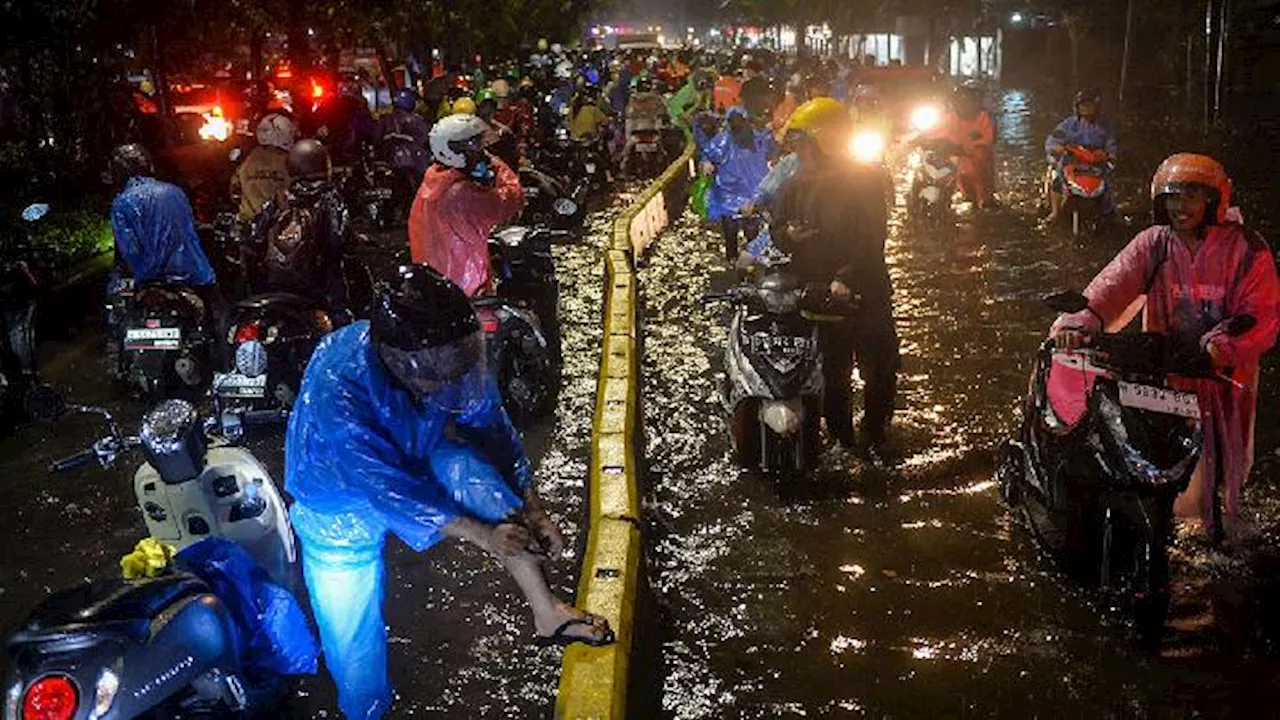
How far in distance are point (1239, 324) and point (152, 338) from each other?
6.56 metres

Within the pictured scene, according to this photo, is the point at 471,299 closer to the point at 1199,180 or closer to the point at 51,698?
the point at 1199,180

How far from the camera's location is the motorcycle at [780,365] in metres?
6.48

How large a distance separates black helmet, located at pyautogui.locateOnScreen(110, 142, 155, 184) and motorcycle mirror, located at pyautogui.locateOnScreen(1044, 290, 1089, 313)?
20.0ft

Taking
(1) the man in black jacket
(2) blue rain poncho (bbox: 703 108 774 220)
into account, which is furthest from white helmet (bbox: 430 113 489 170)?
(2) blue rain poncho (bbox: 703 108 774 220)

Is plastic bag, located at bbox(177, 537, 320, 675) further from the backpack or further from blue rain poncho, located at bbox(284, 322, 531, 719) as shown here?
the backpack

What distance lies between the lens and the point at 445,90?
66.5 feet

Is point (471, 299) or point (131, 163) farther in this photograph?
point (131, 163)

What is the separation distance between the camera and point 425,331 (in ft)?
11.3

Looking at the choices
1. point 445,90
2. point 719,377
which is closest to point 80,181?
point 445,90

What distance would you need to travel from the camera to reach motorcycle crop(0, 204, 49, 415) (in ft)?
26.1

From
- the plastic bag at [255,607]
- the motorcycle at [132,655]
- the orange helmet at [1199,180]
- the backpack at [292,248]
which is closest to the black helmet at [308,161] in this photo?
the backpack at [292,248]

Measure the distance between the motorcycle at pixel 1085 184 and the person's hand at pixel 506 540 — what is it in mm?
11355

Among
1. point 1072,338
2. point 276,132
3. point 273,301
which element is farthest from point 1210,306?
point 276,132

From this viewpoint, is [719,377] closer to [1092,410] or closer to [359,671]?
[1092,410]
